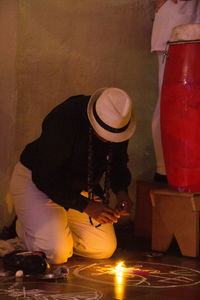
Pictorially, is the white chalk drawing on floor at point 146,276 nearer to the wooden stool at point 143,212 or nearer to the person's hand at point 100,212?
Result: the person's hand at point 100,212

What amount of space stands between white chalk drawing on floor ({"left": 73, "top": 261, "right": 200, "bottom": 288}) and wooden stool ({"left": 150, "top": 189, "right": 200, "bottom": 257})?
301mm

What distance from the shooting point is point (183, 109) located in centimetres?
332

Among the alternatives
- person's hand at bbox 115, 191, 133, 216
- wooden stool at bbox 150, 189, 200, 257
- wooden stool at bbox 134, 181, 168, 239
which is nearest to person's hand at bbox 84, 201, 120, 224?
person's hand at bbox 115, 191, 133, 216

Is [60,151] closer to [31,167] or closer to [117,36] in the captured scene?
[31,167]

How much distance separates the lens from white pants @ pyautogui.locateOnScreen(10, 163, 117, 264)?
3.13 metres

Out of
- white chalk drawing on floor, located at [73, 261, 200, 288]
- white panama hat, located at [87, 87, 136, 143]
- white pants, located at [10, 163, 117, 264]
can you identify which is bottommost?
white chalk drawing on floor, located at [73, 261, 200, 288]

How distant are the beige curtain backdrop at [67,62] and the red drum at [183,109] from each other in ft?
3.25

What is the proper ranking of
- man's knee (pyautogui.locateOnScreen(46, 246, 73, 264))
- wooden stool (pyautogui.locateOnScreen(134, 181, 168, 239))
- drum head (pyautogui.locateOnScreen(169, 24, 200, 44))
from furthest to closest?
wooden stool (pyautogui.locateOnScreen(134, 181, 168, 239))
drum head (pyautogui.locateOnScreen(169, 24, 200, 44))
man's knee (pyautogui.locateOnScreen(46, 246, 73, 264))

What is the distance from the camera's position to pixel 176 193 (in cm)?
341

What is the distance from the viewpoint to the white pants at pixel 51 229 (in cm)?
313

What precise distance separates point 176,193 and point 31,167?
87 cm

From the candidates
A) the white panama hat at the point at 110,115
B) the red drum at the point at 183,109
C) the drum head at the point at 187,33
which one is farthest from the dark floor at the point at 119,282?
the drum head at the point at 187,33

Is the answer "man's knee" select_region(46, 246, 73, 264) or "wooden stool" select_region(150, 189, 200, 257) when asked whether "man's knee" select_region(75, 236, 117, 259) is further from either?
"wooden stool" select_region(150, 189, 200, 257)

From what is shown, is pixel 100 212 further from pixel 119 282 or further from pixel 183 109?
pixel 183 109
